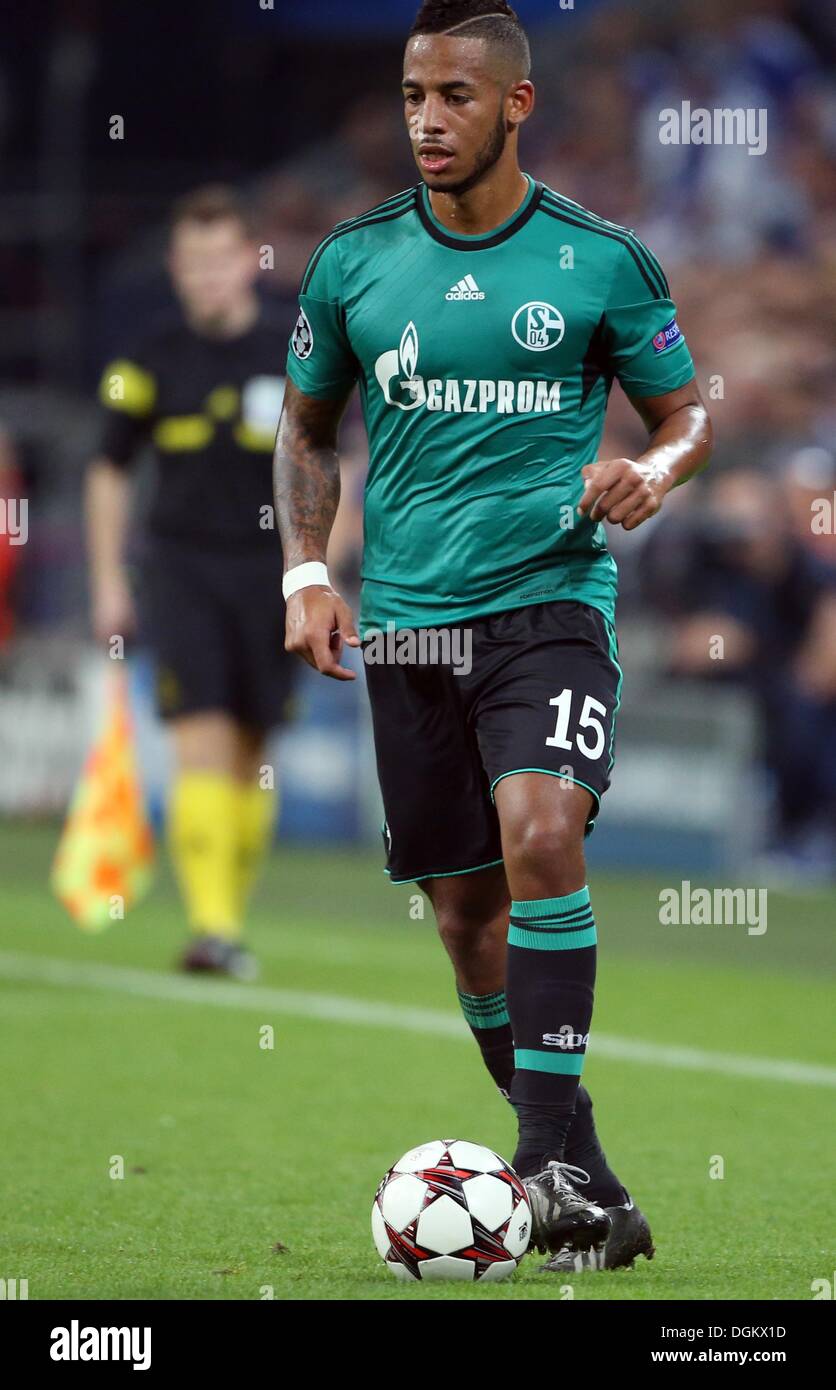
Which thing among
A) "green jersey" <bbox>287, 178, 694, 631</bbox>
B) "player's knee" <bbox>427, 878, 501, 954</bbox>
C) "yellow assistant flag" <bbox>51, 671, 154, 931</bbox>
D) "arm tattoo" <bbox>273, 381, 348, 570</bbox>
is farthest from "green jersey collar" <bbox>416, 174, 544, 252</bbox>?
"yellow assistant flag" <bbox>51, 671, 154, 931</bbox>

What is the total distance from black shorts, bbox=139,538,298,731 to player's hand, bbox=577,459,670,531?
16.0 feet

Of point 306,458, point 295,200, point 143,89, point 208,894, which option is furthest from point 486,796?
point 143,89

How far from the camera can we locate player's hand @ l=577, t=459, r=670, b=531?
4383mm

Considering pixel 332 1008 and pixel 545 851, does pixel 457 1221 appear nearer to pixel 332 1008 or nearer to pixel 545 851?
pixel 545 851

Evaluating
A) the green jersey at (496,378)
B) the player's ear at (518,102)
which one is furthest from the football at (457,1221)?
the player's ear at (518,102)

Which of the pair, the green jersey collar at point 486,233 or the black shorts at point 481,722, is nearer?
the black shorts at point 481,722

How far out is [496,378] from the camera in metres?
4.70

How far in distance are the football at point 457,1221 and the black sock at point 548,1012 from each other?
146mm

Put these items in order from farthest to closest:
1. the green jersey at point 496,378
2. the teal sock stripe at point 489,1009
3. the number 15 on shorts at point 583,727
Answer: the teal sock stripe at point 489,1009 → the green jersey at point 496,378 → the number 15 on shorts at point 583,727

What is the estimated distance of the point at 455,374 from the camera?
4703 mm

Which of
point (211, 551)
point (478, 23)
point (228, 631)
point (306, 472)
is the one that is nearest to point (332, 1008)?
point (228, 631)

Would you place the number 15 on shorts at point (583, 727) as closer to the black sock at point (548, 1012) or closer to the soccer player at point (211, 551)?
the black sock at point (548, 1012)

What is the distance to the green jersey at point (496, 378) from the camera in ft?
15.4

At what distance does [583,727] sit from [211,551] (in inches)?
192
